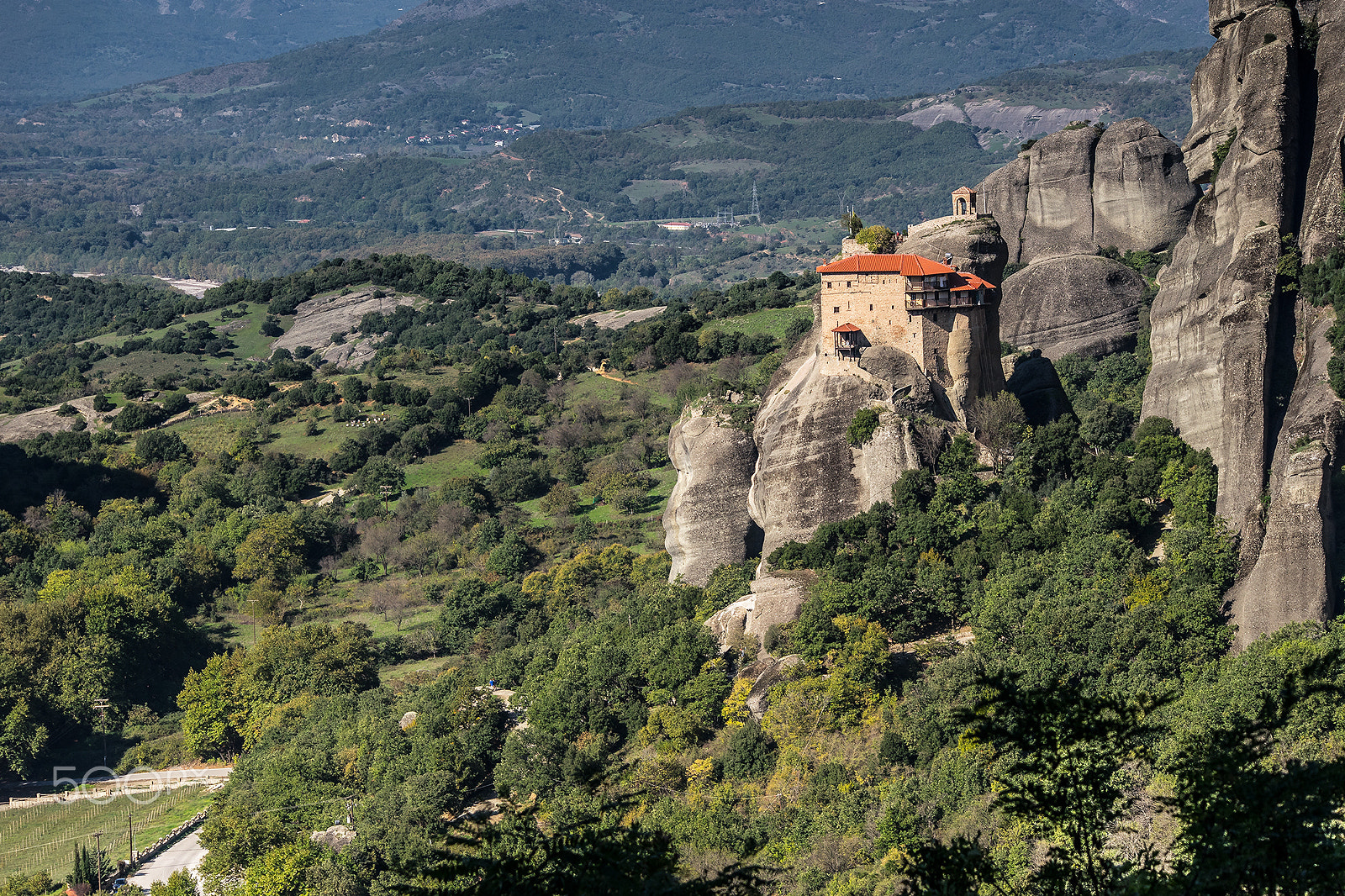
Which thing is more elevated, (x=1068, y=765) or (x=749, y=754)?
(x=1068, y=765)

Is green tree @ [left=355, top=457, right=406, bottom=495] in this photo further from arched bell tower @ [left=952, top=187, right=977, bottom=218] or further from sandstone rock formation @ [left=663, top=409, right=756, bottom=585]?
arched bell tower @ [left=952, top=187, right=977, bottom=218]

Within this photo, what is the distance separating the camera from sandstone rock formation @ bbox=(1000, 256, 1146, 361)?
3157 inches

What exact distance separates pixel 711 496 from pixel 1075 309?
28.4m

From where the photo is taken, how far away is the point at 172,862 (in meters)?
57.2

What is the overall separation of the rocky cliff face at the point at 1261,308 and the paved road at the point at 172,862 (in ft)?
118

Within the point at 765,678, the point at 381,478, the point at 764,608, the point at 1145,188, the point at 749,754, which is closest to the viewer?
the point at 749,754

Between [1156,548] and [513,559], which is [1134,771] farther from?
[513,559]

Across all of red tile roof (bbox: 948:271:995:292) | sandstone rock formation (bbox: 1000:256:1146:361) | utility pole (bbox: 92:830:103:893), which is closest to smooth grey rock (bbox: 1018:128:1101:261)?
sandstone rock formation (bbox: 1000:256:1146:361)

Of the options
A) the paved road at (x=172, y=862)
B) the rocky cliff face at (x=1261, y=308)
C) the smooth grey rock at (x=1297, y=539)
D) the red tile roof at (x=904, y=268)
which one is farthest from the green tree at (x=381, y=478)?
the smooth grey rock at (x=1297, y=539)

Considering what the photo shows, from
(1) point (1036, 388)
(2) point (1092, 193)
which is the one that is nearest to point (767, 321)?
(2) point (1092, 193)

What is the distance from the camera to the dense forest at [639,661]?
27.9m

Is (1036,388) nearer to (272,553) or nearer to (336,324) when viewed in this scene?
(272,553)

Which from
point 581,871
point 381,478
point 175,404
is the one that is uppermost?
point 581,871
